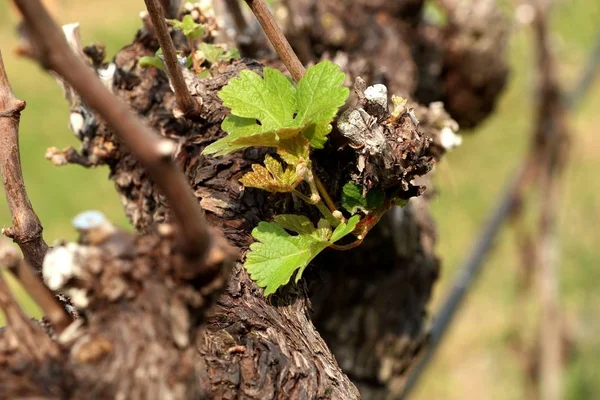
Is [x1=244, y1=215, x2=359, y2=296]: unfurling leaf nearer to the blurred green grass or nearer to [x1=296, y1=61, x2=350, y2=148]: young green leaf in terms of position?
[x1=296, y1=61, x2=350, y2=148]: young green leaf

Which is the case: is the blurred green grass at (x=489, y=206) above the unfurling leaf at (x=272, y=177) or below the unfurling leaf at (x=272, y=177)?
below

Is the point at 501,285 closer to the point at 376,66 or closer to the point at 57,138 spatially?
the point at 376,66

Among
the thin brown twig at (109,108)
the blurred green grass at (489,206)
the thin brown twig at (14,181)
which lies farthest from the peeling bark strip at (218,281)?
the blurred green grass at (489,206)

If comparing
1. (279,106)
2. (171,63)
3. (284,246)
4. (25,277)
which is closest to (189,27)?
(171,63)

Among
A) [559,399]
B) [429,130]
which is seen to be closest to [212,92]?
[429,130]

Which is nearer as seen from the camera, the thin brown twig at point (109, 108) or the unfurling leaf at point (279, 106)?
the thin brown twig at point (109, 108)

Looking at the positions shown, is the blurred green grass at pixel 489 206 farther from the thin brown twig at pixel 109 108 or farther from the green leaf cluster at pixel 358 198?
the thin brown twig at pixel 109 108
